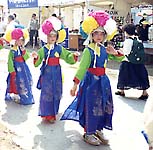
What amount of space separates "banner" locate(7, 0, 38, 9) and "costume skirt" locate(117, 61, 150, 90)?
37.7ft

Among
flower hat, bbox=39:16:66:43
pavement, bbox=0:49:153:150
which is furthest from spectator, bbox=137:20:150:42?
flower hat, bbox=39:16:66:43

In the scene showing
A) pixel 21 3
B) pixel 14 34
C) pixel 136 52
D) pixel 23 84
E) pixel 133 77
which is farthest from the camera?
pixel 21 3

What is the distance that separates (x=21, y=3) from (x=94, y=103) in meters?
15.5

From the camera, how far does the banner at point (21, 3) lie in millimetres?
17906

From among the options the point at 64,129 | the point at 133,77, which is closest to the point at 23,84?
the point at 64,129

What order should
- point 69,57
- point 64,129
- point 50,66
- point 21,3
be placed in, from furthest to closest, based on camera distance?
point 21,3
point 50,66
point 69,57
point 64,129

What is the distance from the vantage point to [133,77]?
276 inches

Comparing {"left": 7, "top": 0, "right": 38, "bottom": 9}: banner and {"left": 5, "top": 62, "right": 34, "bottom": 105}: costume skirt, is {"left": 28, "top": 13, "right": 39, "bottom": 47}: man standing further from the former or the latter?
{"left": 5, "top": 62, "right": 34, "bottom": 105}: costume skirt

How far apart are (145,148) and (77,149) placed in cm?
81

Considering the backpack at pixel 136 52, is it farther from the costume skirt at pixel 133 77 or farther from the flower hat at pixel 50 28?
the flower hat at pixel 50 28

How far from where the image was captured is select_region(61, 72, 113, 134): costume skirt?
4281 millimetres

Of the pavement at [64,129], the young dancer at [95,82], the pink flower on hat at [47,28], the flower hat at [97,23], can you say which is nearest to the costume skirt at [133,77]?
the pavement at [64,129]

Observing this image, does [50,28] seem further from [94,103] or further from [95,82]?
[94,103]

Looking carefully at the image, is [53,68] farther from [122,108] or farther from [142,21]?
[142,21]
